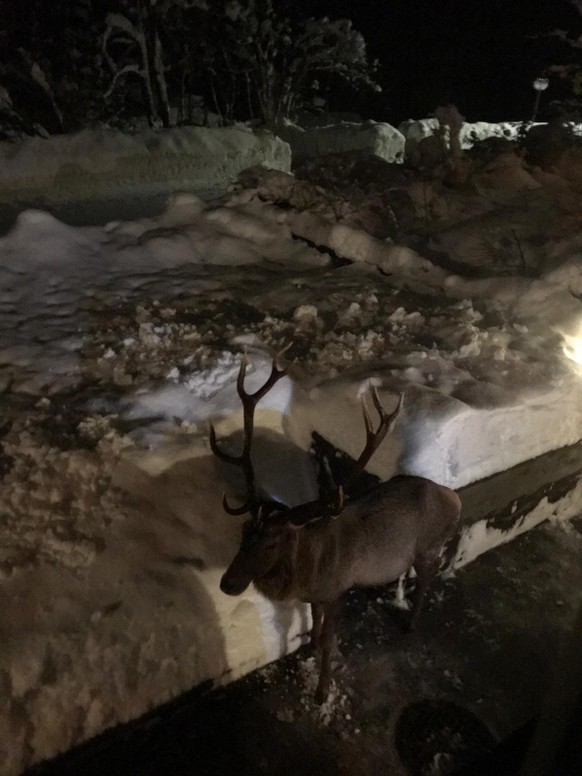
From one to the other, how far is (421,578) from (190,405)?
1.83 metres

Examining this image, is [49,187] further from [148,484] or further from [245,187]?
[148,484]

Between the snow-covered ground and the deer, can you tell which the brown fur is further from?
the snow-covered ground

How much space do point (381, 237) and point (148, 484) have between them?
4.89 m

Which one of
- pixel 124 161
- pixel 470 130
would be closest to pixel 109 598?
pixel 124 161

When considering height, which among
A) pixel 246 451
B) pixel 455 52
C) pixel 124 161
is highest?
pixel 455 52

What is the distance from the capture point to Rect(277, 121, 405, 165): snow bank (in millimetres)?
12844

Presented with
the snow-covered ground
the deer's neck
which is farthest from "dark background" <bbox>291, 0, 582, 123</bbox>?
the deer's neck

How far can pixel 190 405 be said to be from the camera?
12.6 ft

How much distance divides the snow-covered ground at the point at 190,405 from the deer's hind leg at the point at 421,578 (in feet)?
1.58

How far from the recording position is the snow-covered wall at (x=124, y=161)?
8.03 m

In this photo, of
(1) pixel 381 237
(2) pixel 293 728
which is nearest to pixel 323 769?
(2) pixel 293 728

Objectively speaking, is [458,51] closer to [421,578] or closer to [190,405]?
[190,405]

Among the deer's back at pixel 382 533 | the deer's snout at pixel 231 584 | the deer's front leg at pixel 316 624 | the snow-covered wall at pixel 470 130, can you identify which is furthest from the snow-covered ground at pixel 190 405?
the snow-covered wall at pixel 470 130

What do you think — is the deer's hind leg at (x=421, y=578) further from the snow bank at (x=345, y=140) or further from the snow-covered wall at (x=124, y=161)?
the snow bank at (x=345, y=140)
